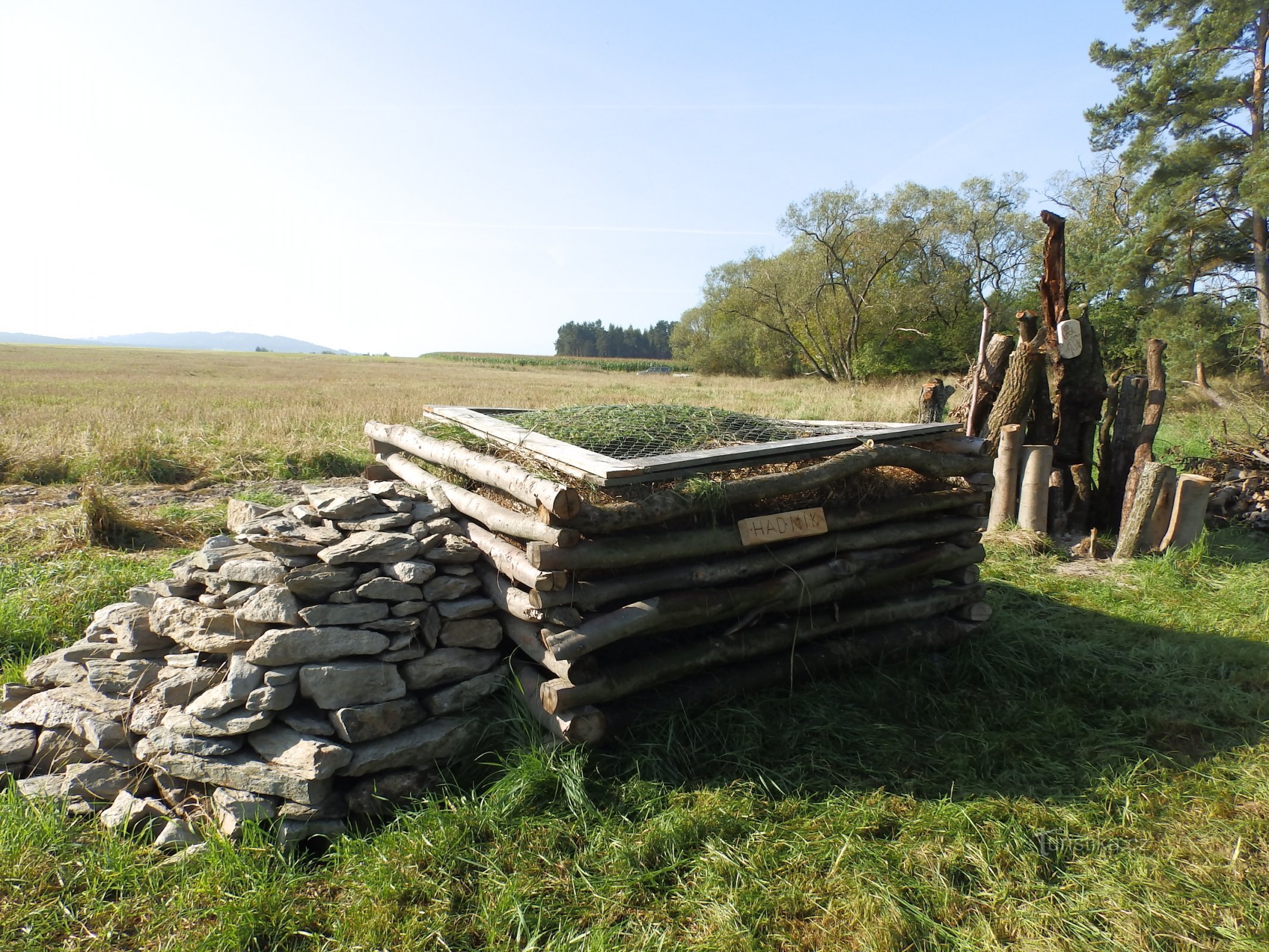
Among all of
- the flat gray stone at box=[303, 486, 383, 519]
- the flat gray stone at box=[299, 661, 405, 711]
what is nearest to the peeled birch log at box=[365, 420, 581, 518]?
the flat gray stone at box=[303, 486, 383, 519]

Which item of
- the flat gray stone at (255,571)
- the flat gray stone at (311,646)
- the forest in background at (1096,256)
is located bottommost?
the flat gray stone at (311,646)

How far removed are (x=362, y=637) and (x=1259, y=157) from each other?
2475 centimetres

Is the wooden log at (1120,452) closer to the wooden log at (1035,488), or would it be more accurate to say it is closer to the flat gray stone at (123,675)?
the wooden log at (1035,488)

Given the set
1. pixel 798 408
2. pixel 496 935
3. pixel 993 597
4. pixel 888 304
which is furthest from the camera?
pixel 888 304

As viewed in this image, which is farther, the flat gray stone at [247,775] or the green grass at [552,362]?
the green grass at [552,362]

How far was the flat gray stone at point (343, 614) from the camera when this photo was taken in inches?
145

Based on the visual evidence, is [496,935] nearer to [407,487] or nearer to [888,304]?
[407,487]

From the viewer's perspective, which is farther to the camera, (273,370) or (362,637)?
(273,370)

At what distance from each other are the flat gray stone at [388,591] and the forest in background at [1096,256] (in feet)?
42.9

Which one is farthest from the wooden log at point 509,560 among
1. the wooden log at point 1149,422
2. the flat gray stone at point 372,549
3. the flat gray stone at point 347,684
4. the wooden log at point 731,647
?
the wooden log at point 1149,422

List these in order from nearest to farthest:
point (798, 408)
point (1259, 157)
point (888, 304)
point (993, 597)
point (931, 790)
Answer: point (931, 790) < point (993, 597) < point (1259, 157) < point (798, 408) < point (888, 304)

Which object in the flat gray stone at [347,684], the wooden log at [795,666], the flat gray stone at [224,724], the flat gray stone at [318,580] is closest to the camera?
the flat gray stone at [224,724]

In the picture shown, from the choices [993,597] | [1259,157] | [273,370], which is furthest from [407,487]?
[273,370]

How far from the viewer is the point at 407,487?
496 cm
